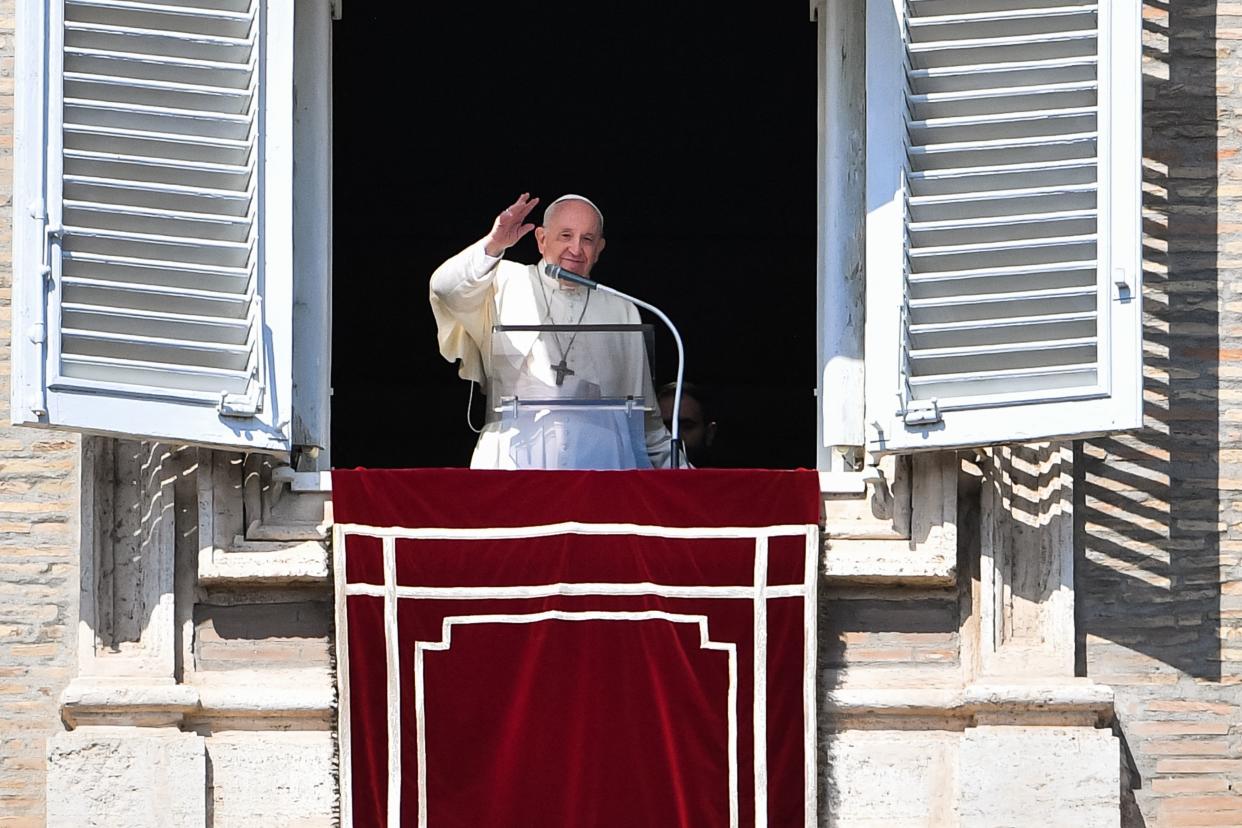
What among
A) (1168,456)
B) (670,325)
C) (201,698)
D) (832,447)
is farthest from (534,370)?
(1168,456)

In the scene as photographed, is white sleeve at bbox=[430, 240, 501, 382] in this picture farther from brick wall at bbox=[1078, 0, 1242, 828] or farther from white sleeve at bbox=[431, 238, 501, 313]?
brick wall at bbox=[1078, 0, 1242, 828]

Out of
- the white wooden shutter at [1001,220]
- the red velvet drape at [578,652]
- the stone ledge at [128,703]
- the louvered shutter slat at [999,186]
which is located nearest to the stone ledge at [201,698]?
the stone ledge at [128,703]

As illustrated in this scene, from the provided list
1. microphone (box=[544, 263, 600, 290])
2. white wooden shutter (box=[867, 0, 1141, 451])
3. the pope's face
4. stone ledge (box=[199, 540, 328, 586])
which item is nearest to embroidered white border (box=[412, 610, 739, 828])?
stone ledge (box=[199, 540, 328, 586])

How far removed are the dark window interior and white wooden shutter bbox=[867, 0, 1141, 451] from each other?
10.9 ft

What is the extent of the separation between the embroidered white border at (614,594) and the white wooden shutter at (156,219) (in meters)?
0.43

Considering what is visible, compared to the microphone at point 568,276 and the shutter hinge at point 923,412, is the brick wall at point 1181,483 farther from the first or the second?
the microphone at point 568,276

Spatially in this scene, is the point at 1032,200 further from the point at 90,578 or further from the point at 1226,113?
the point at 90,578

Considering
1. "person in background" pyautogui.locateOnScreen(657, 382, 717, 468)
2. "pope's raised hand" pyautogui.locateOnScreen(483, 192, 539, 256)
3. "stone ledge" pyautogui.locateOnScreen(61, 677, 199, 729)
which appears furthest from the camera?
"person in background" pyautogui.locateOnScreen(657, 382, 717, 468)

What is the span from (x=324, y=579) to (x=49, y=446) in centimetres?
85

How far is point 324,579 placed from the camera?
6.92 meters

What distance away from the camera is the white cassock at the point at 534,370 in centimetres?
740

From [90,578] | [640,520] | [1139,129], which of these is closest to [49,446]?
[90,578]

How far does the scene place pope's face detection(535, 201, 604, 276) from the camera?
312 inches

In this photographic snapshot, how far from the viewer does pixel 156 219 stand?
6812mm
